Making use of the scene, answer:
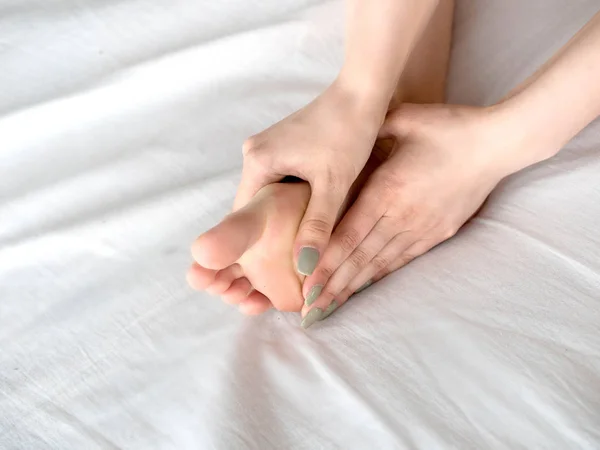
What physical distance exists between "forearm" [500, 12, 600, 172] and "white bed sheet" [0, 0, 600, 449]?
4cm

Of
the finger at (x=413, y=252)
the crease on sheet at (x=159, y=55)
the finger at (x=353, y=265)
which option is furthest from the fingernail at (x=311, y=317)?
the crease on sheet at (x=159, y=55)

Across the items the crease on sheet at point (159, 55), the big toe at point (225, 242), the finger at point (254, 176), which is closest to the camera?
the big toe at point (225, 242)

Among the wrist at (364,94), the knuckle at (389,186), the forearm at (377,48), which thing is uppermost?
the forearm at (377,48)

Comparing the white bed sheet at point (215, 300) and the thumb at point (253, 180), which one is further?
the thumb at point (253, 180)

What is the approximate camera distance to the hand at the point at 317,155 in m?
0.60

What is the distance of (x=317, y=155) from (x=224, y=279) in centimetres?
14

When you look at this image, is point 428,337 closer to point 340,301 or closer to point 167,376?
point 340,301

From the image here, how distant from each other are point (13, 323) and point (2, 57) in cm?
39

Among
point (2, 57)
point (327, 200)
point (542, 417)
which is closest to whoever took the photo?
point (542, 417)

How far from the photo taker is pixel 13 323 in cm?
62

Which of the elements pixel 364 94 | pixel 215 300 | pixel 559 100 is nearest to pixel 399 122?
pixel 364 94

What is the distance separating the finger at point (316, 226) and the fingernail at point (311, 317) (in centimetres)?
4

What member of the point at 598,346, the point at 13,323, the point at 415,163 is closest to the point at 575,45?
the point at 415,163

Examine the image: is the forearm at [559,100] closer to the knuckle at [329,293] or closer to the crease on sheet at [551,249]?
the crease on sheet at [551,249]
